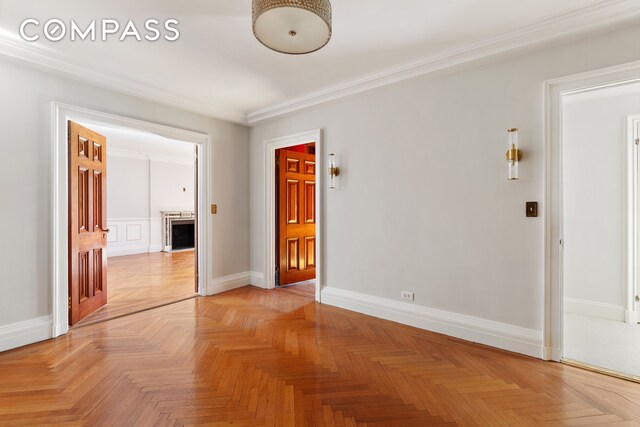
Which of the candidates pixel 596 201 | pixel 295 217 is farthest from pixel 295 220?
pixel 596 201

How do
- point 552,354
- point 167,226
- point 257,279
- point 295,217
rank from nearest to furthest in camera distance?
point 552,354
point 257,279
point 295,217
point 167,226

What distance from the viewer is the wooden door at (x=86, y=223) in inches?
127

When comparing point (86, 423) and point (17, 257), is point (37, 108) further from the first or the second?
point (86, 423)

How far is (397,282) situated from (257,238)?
239 centimetres

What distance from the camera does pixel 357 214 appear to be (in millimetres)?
3764

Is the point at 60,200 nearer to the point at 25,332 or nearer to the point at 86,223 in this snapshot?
the point at 86,223

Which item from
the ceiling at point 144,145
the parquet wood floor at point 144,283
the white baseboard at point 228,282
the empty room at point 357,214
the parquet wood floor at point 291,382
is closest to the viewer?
the parquet wood floor at point 291,382

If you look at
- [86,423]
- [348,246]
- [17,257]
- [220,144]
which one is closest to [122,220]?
[220,144]

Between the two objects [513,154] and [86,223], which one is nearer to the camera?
[513,154]

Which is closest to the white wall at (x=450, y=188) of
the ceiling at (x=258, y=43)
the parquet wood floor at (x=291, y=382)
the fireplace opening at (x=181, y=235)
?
the ceiling at (x=258, y=43)

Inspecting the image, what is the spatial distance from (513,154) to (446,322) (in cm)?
167

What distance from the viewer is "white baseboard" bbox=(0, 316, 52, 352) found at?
2726mm

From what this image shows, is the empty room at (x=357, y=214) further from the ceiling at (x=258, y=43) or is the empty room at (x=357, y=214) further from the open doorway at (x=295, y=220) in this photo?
the open doorway at (x=295, y=220)

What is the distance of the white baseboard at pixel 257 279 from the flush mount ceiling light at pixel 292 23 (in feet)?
11.6
